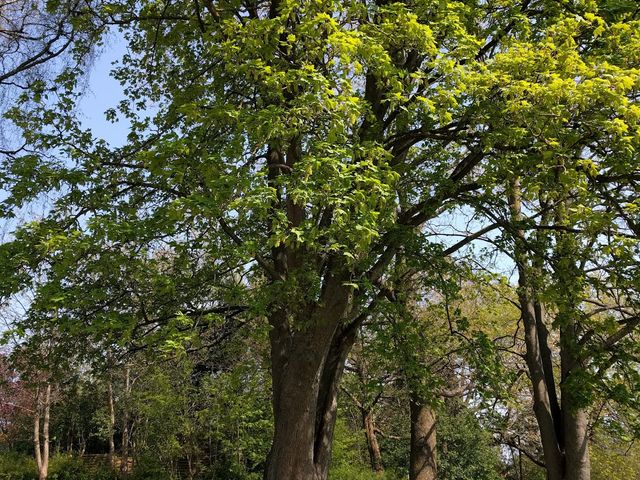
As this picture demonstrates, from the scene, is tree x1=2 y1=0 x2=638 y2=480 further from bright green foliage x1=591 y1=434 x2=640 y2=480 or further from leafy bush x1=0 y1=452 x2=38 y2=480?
leafy bush x1=0 y1=452 x2=38 y2=480

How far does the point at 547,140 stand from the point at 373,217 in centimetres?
184

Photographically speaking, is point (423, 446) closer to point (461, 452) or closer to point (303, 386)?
point (303, 386)

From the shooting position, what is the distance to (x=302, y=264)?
6.14 metres

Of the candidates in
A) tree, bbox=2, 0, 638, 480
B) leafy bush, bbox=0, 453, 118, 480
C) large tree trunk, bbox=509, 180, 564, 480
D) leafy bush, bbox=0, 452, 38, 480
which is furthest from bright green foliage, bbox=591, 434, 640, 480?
leafy bush, bbox=0, 452, 38, 480

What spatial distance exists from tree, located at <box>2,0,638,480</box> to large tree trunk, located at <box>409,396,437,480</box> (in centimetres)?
427

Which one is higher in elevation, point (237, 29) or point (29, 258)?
point (237, 29)

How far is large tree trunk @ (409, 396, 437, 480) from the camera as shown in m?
10.6

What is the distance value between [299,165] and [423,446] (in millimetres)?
7997

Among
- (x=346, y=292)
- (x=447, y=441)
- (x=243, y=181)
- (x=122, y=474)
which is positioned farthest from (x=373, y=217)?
(x=122, y=474)

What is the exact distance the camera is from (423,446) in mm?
10672

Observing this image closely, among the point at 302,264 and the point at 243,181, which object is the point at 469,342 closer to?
the point at 302,264

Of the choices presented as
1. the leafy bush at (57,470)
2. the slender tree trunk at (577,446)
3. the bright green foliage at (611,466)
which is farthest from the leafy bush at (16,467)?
the bright green foliage at (611,466)

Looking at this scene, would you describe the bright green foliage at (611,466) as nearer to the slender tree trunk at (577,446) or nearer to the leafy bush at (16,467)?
the slender tree trunk at (577,446)

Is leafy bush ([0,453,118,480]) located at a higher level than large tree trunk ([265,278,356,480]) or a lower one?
lower
